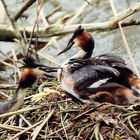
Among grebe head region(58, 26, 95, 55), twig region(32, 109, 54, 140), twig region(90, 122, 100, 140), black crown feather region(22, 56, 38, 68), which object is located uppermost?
grebe head region(58, 26, 95, 55)

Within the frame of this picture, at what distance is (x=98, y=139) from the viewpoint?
4.70 meters

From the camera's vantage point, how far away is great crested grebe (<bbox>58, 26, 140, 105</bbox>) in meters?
5.16

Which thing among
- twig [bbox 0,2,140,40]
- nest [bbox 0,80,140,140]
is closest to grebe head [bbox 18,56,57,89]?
nest [bbox 0,80,140,140]

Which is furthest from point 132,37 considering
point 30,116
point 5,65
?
point 30,116

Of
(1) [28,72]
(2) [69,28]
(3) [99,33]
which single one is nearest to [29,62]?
(1) [28,72]

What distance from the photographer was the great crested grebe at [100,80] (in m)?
5.16

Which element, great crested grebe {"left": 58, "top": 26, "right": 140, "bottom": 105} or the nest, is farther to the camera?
great crested grebe {"left": 58, "top": 26, "right": 140, "bottom": 105}

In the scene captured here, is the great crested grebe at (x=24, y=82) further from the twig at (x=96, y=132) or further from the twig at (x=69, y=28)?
the twig at (x=69, y=28)

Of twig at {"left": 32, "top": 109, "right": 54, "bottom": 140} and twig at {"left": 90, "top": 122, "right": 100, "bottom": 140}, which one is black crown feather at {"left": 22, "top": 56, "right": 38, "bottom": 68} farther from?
twig at {"left": 90, "top": 122, "right": 100, "bottom": 140}

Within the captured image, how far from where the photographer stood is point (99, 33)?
8.26 meters

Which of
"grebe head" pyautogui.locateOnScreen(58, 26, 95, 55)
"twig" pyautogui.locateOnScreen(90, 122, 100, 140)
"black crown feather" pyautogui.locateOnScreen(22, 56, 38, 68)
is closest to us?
"twig" pyautogui.locateOnScreen(90, 122, 100, 140)

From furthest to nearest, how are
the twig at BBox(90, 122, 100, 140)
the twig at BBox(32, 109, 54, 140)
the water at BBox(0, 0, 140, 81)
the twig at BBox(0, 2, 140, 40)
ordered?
the water at BBox(0, 0, 140, 81) → the twig at BBox(0, 2, 140, 40) → the twig at BBox(32, 109, 54, 140) → the twig at BBox(90, 122, 100, 140)

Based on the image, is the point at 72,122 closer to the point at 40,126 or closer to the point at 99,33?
the point at 40,126

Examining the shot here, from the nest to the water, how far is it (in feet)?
6.81
